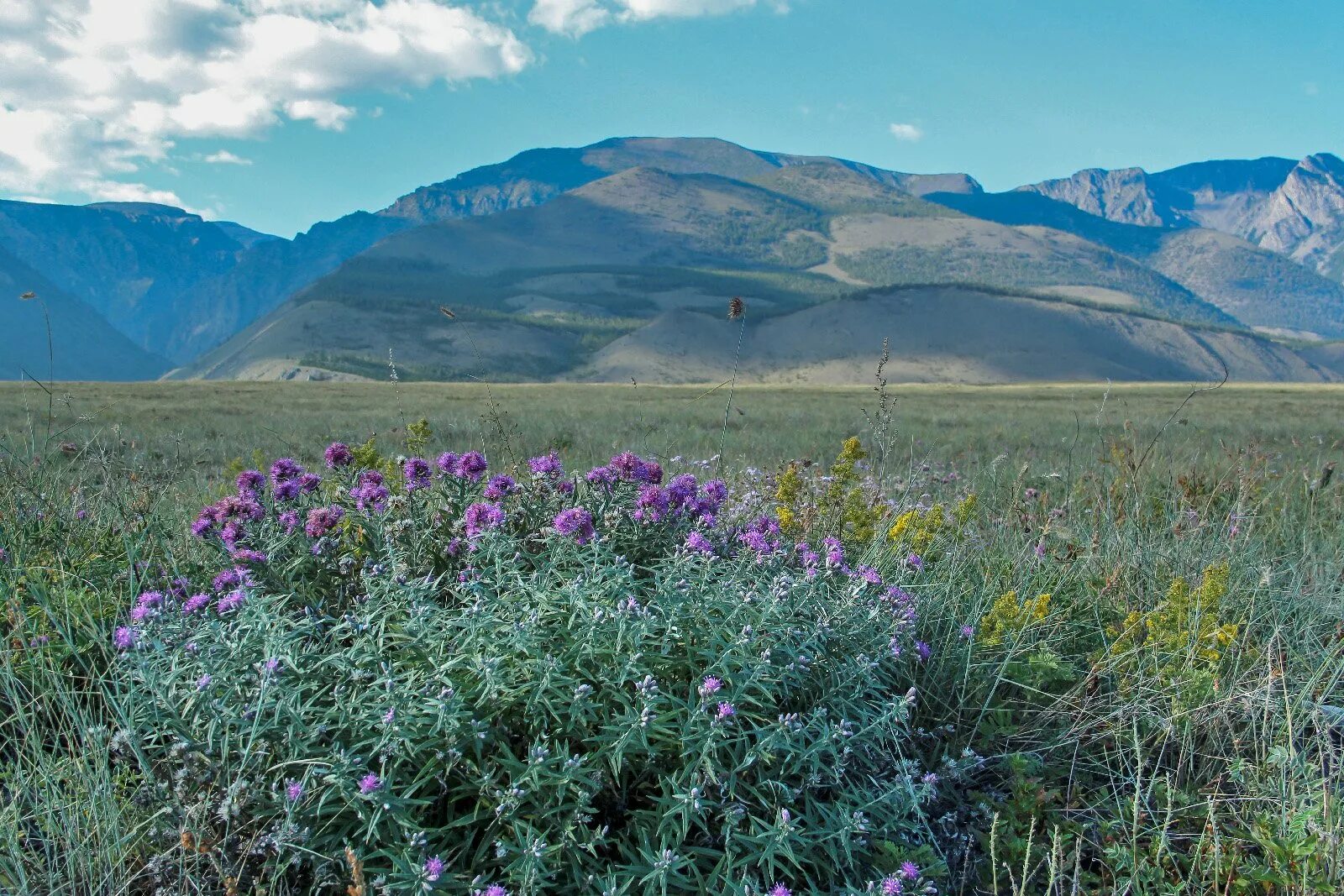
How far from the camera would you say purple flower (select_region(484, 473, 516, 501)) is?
3.21m

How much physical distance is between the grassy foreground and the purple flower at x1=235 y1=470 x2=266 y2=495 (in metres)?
0.02

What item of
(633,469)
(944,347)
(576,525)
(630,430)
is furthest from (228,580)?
(944,347)

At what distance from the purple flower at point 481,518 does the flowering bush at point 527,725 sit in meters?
0.02

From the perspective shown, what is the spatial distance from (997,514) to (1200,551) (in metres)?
1.73

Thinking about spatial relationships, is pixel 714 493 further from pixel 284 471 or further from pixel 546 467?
pixel 284 471

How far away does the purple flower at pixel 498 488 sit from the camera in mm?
3213

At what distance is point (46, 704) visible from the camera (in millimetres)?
2459

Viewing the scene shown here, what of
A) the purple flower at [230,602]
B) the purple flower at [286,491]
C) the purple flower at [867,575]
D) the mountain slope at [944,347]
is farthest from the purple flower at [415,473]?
the mountain slope at [944,347]

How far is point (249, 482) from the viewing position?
11.6 feet

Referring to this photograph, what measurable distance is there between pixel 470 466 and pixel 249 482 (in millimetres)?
995

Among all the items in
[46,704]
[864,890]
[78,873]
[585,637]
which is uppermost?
[585,637]

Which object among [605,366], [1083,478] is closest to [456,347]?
[605,366]

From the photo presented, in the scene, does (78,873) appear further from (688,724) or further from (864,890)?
(864,890)

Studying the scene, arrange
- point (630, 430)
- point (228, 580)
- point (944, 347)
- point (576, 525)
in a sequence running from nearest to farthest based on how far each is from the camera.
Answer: point (228, 580) → point (576, 525) → point (630, 430) → point (944, 347)
